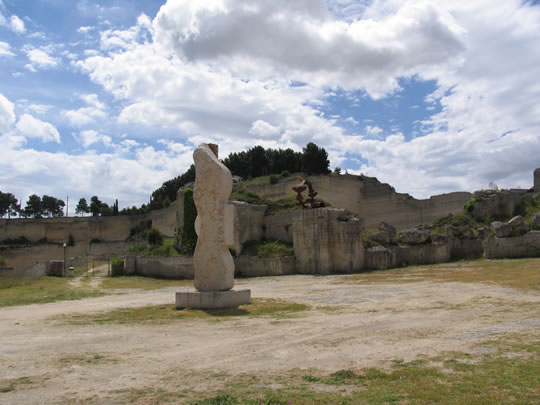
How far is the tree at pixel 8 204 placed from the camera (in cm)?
8700

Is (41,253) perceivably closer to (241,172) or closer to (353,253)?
(241,172)

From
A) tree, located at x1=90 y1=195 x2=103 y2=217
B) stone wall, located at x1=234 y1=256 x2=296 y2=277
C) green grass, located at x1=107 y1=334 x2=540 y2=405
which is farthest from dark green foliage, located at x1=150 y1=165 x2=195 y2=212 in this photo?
green grass, located at x1=107 y1=334 x2=540 y2=405

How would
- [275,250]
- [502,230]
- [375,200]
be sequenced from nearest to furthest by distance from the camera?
[502,230], [275,250], [375,200]

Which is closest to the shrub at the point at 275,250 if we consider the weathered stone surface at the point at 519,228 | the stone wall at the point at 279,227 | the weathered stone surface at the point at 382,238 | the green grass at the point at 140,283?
the stone wall at the point at 279,227

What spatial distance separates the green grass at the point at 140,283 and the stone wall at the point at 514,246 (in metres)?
12.9

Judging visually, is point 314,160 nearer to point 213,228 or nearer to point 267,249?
point 267,249

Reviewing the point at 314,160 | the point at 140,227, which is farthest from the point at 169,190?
the point at 314,160

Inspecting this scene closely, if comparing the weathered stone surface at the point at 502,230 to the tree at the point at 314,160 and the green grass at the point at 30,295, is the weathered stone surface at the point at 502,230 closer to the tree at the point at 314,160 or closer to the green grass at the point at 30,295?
the green grass at the point at 30,295

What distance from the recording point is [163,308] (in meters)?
11.2

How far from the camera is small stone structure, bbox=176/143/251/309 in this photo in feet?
38.1

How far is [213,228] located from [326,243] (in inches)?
493

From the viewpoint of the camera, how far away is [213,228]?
11773 millimetres

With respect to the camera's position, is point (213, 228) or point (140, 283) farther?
point (140, 283)

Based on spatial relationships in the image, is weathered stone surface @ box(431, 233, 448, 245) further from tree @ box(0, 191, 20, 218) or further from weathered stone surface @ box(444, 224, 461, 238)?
tree @ box(0, 191, 20, 218)
